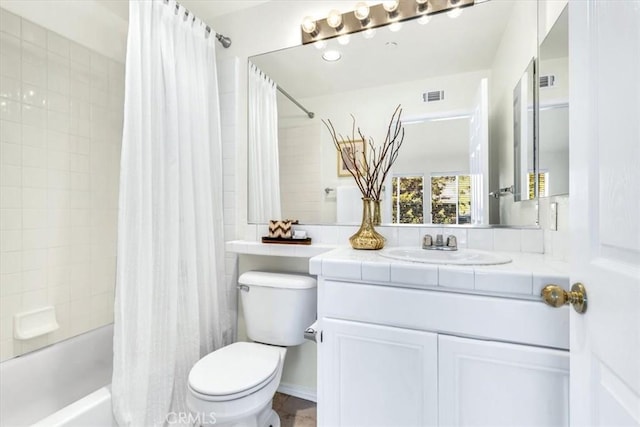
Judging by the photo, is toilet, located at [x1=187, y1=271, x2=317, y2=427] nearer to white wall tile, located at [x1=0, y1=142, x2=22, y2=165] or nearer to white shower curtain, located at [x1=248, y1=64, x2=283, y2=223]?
white shower curtain, located at [x1=248, y1=64, x2=283, y2=223]

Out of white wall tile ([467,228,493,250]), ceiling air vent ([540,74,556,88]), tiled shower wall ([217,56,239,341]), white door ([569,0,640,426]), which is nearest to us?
white door ([569,0,640,426])

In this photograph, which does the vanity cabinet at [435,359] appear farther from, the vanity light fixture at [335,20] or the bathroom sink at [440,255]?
the vanity light fixture at [335,20]

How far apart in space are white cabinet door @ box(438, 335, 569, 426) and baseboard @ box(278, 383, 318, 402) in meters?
1.00

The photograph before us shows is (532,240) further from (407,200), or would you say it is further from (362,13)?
(362,13)

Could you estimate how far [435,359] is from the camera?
90 cm

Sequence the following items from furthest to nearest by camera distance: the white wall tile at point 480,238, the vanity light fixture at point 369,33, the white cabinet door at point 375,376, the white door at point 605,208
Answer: the vanity light fixture at point 369,33
the white wall tile at point 480,238
the white cabinet door at point 375,376
the white door at point 605,208

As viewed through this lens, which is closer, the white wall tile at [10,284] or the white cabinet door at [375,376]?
the white cabinet door at [375,376]

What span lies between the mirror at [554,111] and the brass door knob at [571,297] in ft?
1.60

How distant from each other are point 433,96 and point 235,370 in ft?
5.39

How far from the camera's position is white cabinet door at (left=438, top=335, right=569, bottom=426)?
78 centimetres

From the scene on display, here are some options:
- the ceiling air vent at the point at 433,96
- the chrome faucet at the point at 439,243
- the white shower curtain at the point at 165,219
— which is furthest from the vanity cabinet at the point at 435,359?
the ceiling air vent at the point at 433,96

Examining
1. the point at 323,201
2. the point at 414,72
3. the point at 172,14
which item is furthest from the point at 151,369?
the point at 414,72

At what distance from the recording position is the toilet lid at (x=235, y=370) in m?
1.13

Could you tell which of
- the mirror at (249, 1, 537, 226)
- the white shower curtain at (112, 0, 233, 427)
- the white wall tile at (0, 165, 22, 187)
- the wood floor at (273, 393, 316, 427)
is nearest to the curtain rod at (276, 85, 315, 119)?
the mirror at (249, 1, 537, 226)
